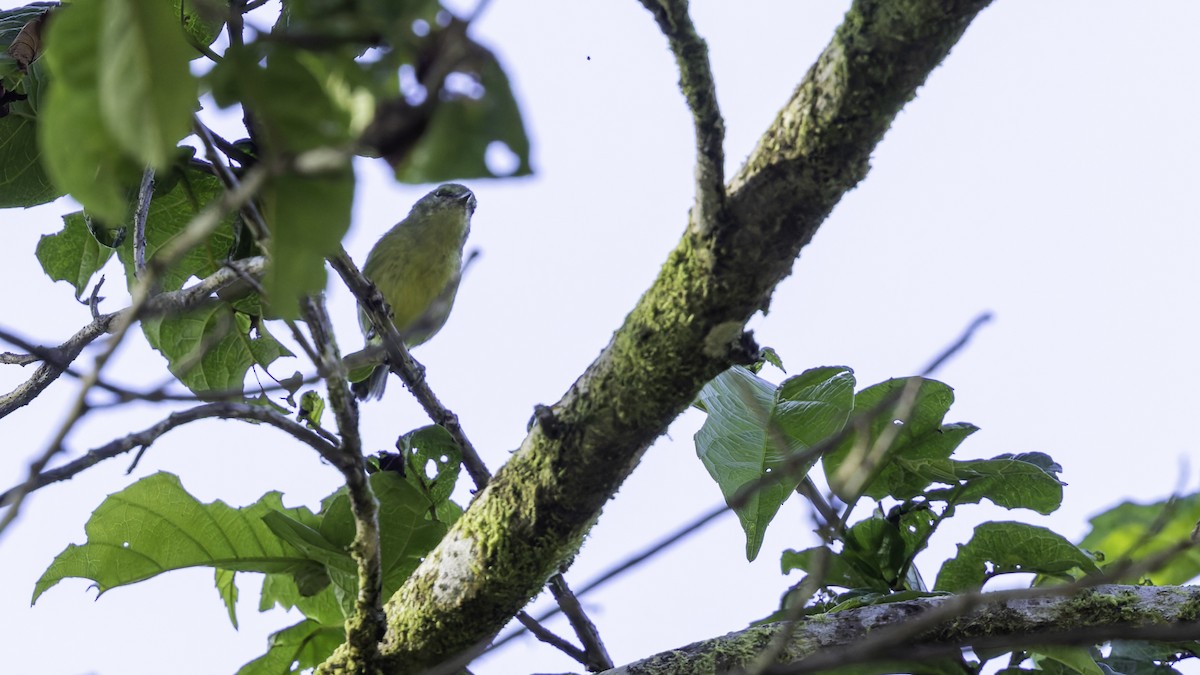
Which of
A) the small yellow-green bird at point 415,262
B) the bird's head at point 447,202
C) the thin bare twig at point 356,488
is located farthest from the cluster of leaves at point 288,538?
the bird's head at point 447,202

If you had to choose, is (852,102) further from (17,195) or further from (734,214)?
(17,195)

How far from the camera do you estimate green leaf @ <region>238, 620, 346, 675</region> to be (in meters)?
2.46

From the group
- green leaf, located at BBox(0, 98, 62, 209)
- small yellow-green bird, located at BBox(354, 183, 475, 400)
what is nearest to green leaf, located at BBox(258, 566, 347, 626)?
green leaf, located at BBox(0, 98, 62, 209)

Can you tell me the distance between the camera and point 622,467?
1.58 metres

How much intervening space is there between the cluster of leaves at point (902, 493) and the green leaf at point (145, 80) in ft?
4.70

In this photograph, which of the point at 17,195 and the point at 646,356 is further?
the point at 17,195

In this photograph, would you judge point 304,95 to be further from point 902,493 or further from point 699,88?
point 902,493

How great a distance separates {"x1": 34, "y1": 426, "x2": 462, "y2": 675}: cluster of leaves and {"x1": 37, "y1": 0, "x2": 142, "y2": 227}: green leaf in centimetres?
147

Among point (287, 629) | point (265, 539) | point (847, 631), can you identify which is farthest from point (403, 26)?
point (287, 629)

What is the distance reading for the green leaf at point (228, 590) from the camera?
2605 millimetres

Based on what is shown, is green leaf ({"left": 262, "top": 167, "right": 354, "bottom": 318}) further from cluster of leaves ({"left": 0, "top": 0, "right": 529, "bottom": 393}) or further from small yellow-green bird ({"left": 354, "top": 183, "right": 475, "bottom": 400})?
small yellow-green bird ({"left": 354, "top": 183, "right": 475, "bottom": 400})

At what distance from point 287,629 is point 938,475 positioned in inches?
60.4

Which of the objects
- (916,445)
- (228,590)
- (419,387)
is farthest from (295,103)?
(228,590)

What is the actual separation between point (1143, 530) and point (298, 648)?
1980 millimetres
